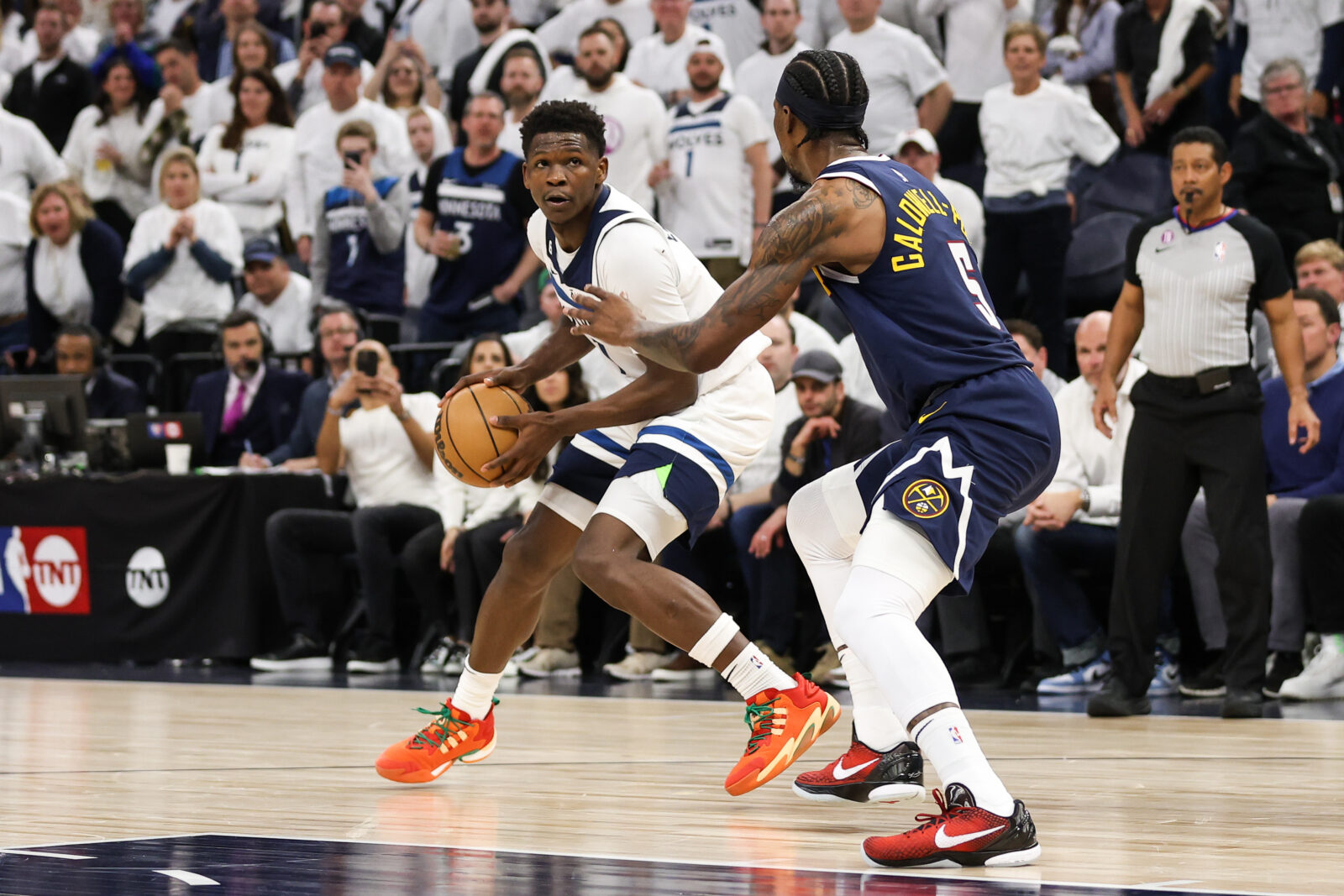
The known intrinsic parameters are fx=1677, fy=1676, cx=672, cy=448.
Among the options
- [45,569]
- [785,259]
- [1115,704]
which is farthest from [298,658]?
[785,259]

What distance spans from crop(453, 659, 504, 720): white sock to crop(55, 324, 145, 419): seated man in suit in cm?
722

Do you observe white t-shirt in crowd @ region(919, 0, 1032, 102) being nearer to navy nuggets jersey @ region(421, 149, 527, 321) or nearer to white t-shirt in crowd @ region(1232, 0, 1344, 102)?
white t-shirt in crowd @ region(1232, 0, 1344, 102)

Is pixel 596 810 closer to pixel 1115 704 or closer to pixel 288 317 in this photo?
pixel 1115 704

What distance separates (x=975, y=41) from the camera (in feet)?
37.3

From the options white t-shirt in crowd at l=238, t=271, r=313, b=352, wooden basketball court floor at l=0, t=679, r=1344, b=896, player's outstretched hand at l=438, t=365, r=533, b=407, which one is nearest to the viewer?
wooden basketball court floor at l=0, t=679, r=1344, b=896

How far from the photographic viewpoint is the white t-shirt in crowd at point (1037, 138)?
1027 centimetres

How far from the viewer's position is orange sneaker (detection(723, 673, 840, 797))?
15.1 feet

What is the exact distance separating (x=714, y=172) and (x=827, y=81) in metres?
6.59

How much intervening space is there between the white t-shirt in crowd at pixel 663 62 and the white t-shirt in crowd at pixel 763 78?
0.12 metres

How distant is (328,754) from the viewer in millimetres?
5844

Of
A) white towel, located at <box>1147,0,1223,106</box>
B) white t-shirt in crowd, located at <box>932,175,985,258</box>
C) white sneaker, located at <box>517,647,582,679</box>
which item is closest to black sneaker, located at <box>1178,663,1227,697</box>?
white t-shirt in crowd, located at <box>932,175,985,258</box>


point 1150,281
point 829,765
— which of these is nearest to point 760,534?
point 1150,281

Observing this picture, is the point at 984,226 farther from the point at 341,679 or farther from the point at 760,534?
the point at 341,679

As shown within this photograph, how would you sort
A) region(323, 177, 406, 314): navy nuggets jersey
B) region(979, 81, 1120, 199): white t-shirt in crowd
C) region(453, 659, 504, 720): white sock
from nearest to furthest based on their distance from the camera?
region(453, 659, 504, 720): white sock, region(979, 81, 1120, 199): white t-shirt in crowd, region(323, 177, 406, 314): navy nuggets jersey
